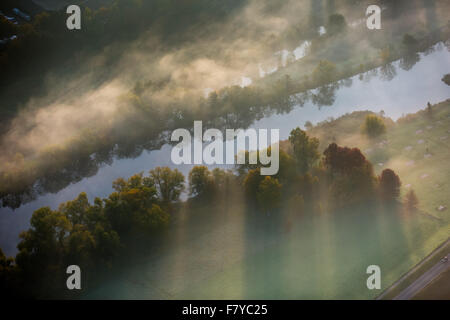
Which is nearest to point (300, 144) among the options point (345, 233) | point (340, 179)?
point (340, 179)

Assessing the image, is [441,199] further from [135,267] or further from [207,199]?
[135,267]

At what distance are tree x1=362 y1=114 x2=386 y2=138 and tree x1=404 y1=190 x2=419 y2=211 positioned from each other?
33.8 ft

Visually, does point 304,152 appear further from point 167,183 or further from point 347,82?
point 347,82

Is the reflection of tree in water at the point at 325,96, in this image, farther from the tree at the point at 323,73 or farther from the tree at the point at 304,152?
the tree at the point at 304,152

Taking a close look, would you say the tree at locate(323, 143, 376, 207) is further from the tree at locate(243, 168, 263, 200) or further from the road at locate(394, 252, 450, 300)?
the road at locate(394, 252, 450, 300)

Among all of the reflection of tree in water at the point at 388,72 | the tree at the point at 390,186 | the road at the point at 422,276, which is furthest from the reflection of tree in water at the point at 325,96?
the road at the point at 422,276

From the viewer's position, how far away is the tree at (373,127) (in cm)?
5094

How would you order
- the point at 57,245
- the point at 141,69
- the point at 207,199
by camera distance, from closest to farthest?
the point at 57,245
the point at 207,199
the point at 141,69

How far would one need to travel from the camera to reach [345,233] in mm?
A: 39719

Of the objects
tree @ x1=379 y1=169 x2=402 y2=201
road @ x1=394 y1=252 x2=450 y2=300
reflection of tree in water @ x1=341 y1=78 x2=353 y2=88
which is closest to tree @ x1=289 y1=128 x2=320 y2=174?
tree @ x1=379 y1=169 x2=402 y2=201

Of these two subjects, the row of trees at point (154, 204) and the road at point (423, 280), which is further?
the row of trees at point (154, 204)

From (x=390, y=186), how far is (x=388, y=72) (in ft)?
95.1

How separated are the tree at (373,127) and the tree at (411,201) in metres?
10.3
